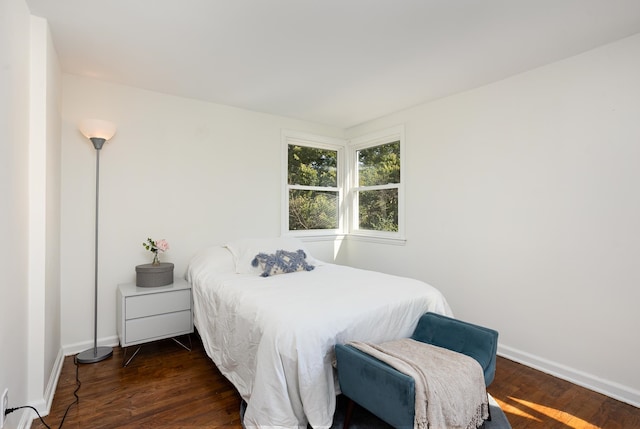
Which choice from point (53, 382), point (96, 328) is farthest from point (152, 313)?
point (53, 382)

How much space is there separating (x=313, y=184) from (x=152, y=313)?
7.84 feet

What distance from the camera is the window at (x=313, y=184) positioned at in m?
4.16

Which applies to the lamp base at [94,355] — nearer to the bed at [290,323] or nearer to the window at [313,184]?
the bed at [290,323]

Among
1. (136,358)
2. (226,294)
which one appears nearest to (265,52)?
(226,294)

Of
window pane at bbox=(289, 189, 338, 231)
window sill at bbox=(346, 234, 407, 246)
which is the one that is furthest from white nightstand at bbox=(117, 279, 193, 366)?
window sill at bbox=(346, 234, 407, 246)

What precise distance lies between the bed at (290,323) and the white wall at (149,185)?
0.64 meters

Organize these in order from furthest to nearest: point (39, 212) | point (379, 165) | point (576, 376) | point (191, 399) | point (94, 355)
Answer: point (379, 165)
point (94, 355)
point (576, 376)
point (191, 399)
point (39, 212)

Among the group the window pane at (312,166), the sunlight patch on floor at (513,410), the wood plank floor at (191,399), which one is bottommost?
the wood plank floor at (191,399)

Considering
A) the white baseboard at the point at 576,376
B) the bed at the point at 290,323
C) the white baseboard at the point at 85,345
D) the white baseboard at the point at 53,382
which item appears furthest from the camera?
the white baseboard at the point at 85,345

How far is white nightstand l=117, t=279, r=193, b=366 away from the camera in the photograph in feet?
8.59

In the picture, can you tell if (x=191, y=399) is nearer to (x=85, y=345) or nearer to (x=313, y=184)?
(x=85, y=345)

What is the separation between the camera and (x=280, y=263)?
2.96 metres

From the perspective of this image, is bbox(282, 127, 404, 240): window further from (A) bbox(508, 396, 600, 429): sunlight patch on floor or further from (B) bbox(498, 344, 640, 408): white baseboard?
(A) bbox(508, 396, 600, 429): sunlight patch on floor

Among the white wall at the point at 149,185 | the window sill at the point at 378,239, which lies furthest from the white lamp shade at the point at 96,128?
the window sill at the point at 378,239
